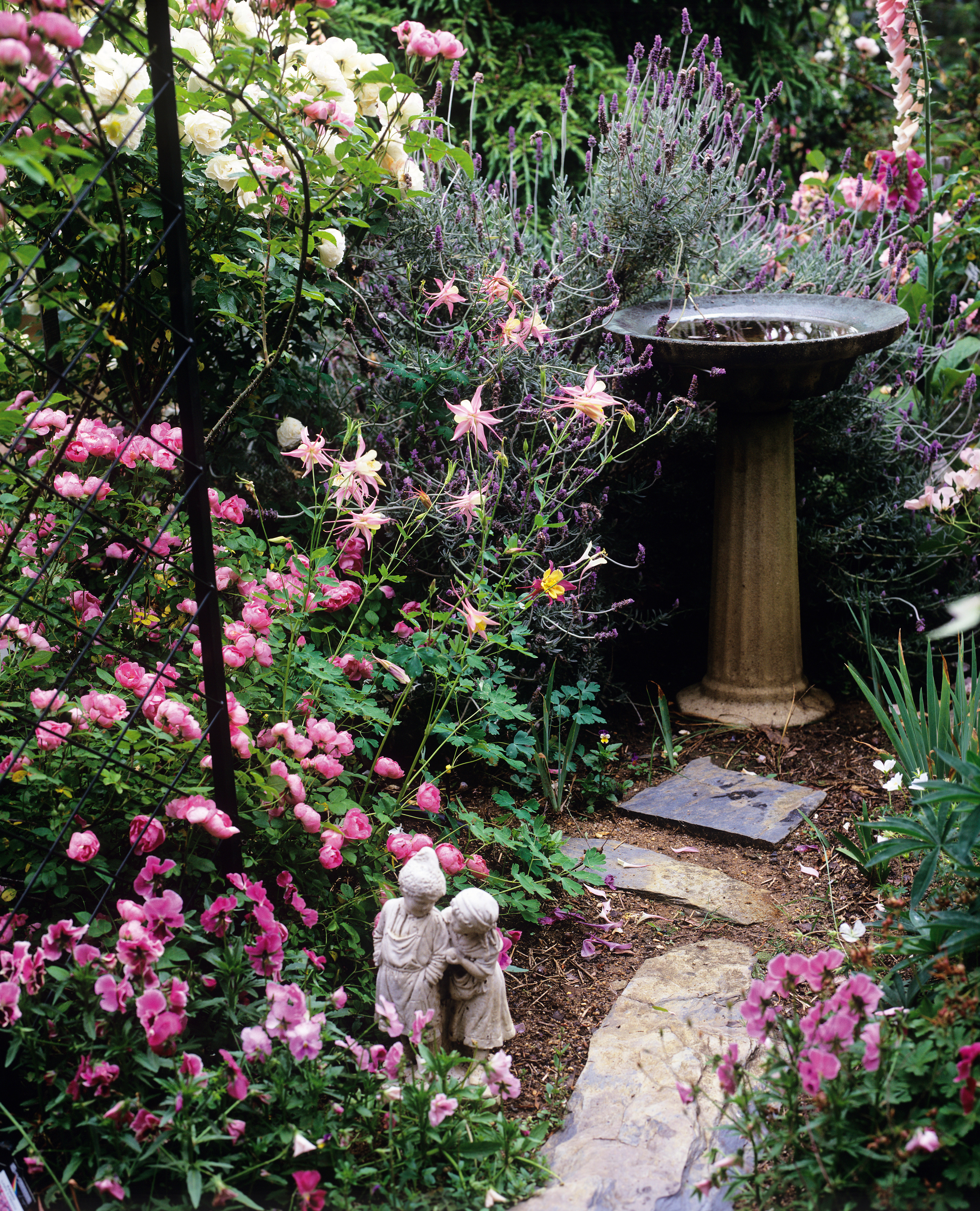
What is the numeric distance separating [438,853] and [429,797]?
0.11 m

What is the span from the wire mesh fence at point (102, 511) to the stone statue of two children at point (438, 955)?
30 centimetres

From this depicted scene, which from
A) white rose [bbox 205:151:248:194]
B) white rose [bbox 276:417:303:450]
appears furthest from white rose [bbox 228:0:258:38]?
white rose [bbox 276:417:303:450]

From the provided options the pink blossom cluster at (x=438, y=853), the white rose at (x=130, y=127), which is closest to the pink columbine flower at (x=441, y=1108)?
the pink blossom cluster at (x=438, y=853)

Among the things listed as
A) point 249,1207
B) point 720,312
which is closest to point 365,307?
point 720,312

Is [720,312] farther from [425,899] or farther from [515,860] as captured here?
[425,899]

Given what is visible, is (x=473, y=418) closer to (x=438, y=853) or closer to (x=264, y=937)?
(x=438, y=853)

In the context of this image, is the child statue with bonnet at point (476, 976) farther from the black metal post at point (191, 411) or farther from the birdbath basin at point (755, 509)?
the birdbath basin at point (755, 509)

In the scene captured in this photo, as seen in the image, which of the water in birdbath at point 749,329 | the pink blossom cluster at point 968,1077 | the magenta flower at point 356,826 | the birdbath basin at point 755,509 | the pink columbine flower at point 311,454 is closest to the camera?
the pink blossom cluster at point 968,1077

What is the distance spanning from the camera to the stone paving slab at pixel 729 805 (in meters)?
2.60

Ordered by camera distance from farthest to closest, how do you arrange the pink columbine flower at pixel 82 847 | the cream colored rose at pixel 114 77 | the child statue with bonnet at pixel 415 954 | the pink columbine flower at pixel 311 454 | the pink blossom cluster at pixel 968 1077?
1. the cream colored rose at pixel 114 77
2. the pink columbine flower at pixel 311 454
3. the child statue with bonnet at pixel 415 954
4. the pink columbine flower at pixel 82 847
5. the pink blossom cluster at pixel 968 1077

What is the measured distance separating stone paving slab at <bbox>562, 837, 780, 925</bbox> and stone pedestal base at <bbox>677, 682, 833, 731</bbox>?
773 mm

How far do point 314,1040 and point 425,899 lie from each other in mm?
292

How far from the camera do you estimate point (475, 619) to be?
6.43 feet

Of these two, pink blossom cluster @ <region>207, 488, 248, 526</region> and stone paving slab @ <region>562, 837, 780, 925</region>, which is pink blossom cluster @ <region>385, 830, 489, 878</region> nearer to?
stone paving slab @ <region>562, 837, 780, 925</region>
